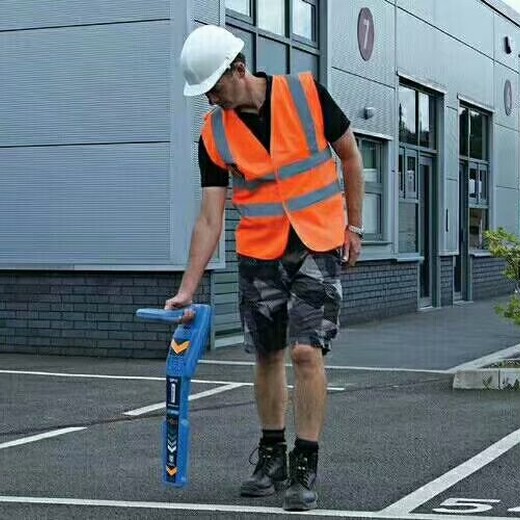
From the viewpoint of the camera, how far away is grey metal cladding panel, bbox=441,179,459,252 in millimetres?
21000

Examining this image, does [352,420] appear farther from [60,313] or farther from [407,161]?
[407,161]

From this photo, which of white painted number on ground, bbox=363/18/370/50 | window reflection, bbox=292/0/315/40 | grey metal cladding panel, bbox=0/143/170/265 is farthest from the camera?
white painted number on ground, bbox=363/18/370/50

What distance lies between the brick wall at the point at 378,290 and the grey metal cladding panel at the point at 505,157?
20.2ft

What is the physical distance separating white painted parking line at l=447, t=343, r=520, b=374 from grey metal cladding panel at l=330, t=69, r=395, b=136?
4.38m

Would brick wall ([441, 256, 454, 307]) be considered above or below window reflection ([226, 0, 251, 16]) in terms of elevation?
below

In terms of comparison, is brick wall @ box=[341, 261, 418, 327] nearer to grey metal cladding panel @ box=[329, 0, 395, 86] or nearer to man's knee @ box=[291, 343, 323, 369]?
grey metal cladding panel @ box=[329, 0, 395, 86]

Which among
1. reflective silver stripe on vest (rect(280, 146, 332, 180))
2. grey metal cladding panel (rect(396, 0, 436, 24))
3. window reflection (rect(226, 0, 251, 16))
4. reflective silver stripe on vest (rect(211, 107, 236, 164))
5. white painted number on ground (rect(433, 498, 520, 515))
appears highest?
grey metal cladding panel (rect(396, 0, 436, 24))

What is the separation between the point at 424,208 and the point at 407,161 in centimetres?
131

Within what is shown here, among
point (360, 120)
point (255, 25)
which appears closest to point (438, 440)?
point (255, 25)

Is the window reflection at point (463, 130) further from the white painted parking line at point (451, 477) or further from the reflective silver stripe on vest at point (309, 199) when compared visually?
the reflective silver stripe on vest at point (309, 199)

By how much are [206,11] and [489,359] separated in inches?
171

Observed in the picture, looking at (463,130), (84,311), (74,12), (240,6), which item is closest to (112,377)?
(84,311)

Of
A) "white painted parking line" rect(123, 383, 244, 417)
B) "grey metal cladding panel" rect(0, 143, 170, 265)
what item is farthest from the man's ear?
"grey metal cladding panel" rect(0, 143, 170, 265)

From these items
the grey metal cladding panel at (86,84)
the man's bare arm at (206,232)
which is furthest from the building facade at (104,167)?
the man's bare arm at (206,232)
